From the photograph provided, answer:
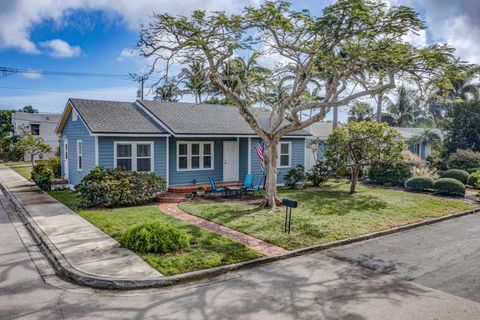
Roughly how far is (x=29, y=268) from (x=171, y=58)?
7.74 m

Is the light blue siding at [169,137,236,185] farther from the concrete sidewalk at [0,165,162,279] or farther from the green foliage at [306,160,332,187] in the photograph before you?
the concrete sidewalk at [0,165,162,279]

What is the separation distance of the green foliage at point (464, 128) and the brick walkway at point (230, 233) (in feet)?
74.8

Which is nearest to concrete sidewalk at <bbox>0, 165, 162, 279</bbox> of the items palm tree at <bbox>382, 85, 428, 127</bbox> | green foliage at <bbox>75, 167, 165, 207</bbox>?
green foliage at <bbox>75, 167, 165, 207</bbox>

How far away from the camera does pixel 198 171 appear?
58.0 ft

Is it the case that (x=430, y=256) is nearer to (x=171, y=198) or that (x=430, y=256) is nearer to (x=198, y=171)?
(x=171, y=198)

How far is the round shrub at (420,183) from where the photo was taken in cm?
1795

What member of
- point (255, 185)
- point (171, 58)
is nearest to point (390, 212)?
point (255, 185)

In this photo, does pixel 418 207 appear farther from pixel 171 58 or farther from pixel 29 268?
pixel 29 268

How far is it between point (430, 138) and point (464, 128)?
3.06m

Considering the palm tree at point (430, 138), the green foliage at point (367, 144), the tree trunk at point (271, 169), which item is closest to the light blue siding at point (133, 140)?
the tree trunk at point (271, 169)

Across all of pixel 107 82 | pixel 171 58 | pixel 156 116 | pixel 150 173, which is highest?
pixel 107 82

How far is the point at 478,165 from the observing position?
72.1 feet

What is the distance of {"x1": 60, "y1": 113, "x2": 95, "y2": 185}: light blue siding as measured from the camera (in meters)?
15.9

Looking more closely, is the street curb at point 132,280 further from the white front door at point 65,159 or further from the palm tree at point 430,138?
the palm tree at point 430,138
